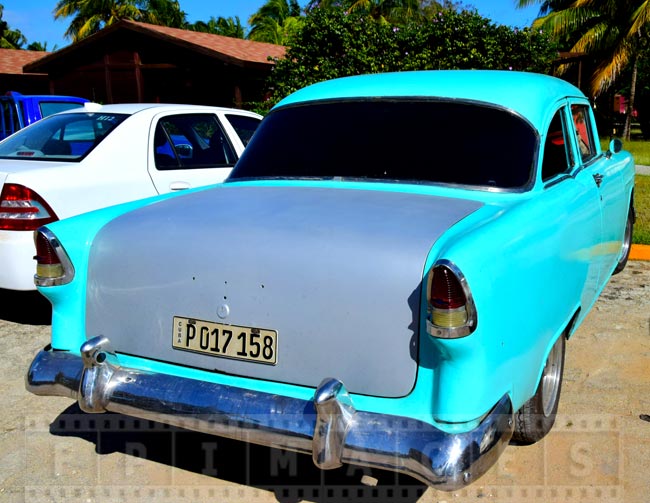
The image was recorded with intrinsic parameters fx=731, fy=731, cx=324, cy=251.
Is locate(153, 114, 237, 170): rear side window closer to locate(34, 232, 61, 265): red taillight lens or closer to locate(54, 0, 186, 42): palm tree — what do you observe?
locate(34, 232, 61, 265): red taillight lens

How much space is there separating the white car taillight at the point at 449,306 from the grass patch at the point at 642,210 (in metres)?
5.70

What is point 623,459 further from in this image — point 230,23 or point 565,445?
point 230,23

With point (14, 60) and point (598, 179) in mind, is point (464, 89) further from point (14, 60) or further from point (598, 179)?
point (14, 60)

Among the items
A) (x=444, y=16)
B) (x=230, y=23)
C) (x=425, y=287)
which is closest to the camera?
(x=425, y=287)

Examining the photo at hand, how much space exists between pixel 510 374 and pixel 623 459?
1.07m

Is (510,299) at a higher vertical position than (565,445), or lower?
higher

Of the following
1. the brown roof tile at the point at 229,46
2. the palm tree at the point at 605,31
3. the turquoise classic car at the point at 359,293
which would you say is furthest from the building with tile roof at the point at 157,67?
the turquoise classic car at the point at 359,293

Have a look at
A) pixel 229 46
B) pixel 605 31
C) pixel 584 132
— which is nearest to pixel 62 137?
pixel 584 132

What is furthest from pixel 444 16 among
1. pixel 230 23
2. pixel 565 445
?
pixel 230 23

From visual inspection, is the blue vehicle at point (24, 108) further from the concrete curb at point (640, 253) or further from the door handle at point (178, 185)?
the concrete curb at point (640, 253)

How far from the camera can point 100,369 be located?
2934 mm

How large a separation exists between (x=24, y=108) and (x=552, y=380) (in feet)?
31.2

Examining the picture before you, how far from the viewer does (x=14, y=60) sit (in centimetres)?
2695

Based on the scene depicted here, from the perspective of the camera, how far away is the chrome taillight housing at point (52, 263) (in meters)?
3.09
